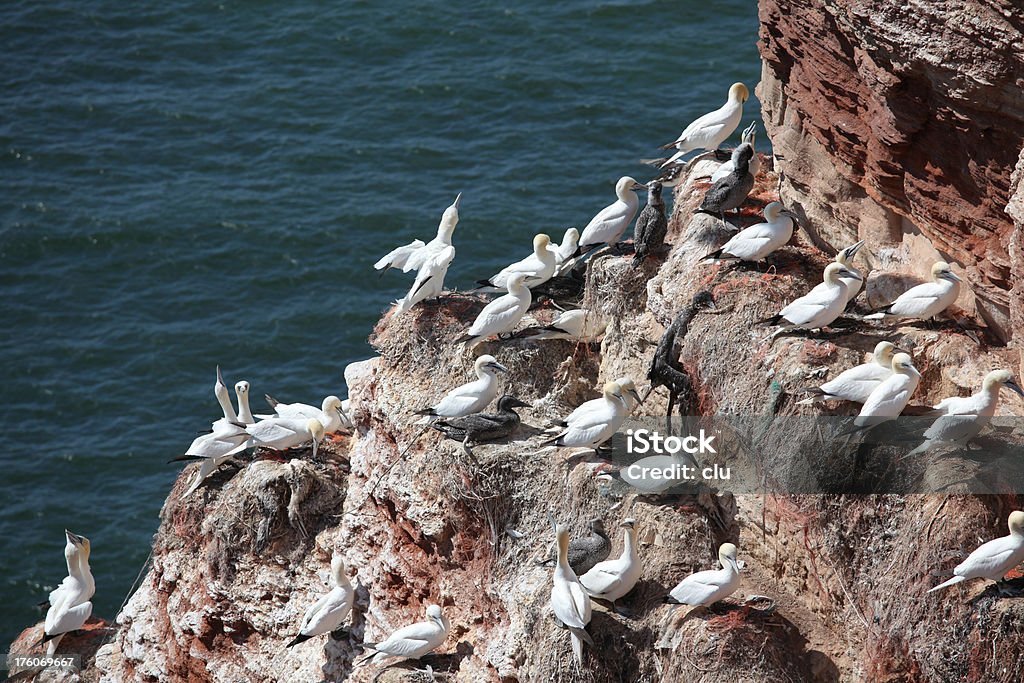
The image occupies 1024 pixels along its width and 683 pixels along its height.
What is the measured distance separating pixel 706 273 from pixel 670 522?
287 cm

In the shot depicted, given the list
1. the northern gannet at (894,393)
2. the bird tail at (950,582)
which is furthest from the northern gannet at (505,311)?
the bird tail at (950,582)

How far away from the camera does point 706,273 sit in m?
14.5

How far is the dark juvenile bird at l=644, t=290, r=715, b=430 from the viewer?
545 inches

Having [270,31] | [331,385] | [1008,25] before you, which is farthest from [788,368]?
[270,31]

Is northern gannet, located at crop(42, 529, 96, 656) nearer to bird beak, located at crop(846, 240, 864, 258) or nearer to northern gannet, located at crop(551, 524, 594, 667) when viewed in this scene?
northern gannet, located at crop(551, 524, 594, 667)

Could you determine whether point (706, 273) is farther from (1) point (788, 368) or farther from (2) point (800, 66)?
(2) point (800, 66)

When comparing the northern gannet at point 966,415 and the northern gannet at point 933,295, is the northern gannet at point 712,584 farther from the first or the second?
the northern gannet at point 933,295

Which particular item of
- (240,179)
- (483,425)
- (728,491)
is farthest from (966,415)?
(240,179)

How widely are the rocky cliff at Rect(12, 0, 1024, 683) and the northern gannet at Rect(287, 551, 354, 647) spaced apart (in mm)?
539

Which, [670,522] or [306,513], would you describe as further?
[306,513]

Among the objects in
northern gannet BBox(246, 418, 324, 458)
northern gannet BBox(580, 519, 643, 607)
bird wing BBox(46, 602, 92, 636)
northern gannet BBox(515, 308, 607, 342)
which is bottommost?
bird wing BBox(46, 602, 92, 636)

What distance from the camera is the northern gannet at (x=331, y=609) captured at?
15.9 meters

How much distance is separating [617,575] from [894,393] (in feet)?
10.8

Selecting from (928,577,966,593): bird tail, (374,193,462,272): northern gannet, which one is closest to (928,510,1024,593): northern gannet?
(928,577,966,593): bird tail
